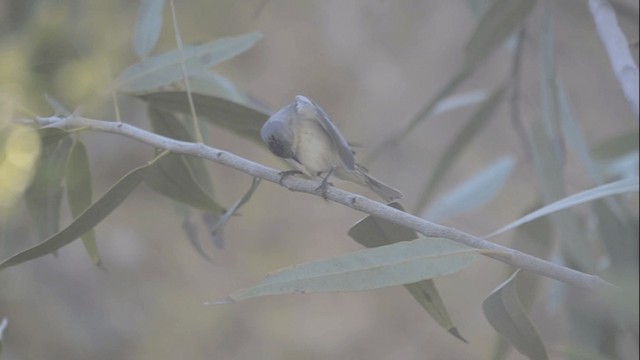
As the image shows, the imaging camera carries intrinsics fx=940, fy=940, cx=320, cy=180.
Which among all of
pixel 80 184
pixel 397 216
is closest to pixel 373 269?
pixel 397 216

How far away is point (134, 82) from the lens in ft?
2.74

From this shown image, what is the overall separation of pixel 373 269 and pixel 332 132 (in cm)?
11

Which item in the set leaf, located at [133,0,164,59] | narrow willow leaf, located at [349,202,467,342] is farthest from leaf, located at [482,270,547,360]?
leaf, located at [133,0,164,59]

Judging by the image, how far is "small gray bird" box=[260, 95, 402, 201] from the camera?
2.15 ft

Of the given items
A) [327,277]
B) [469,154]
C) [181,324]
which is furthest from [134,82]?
[469,154]

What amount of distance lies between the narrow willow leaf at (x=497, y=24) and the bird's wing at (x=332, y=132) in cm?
34

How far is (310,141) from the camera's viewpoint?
67cm

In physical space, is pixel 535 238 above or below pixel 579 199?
below

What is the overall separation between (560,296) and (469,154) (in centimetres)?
135

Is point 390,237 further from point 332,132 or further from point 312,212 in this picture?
point 312,212

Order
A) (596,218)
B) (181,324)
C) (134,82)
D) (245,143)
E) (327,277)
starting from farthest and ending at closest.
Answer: (245,143)
(181,324)
(596,218)
(134,82)
(327,277)

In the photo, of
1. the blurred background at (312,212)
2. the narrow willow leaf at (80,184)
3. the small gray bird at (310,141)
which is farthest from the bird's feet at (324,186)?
the blurred background at (312,212)

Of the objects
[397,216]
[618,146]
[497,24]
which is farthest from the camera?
[618,146]

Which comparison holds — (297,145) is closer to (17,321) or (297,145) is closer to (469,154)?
(17,321)
